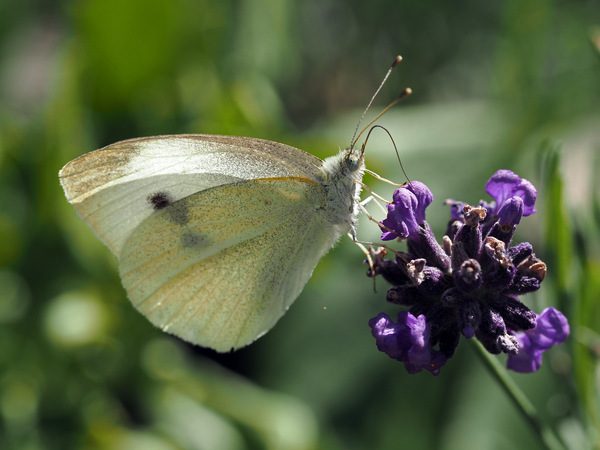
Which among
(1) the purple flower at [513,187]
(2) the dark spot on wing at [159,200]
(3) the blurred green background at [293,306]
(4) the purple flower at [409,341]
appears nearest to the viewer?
(4) the purple flower at [409,341]

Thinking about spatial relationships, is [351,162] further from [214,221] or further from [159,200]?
[159,200]

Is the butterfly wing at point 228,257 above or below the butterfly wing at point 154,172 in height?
below

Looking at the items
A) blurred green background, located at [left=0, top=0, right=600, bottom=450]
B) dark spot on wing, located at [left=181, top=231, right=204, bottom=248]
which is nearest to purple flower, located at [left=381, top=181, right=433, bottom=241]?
dark spot on wing, located at [left=181, top=231, right=204, bottom=248]

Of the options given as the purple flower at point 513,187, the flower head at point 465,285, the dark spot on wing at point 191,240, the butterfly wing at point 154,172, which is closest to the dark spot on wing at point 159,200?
the butterfly wing at point 154,172

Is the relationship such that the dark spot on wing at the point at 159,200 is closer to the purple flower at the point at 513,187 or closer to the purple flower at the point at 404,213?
the purple flower at the point at 404,213

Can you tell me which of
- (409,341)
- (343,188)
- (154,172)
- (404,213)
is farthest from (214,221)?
(409,341)

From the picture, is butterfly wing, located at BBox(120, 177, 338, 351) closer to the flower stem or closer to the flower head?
the flower head

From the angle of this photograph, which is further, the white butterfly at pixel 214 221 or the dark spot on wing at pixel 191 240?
the dark spot on wing at pixel 191 240

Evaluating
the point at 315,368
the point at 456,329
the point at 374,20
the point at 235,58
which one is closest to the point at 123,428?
the point at 315,368
